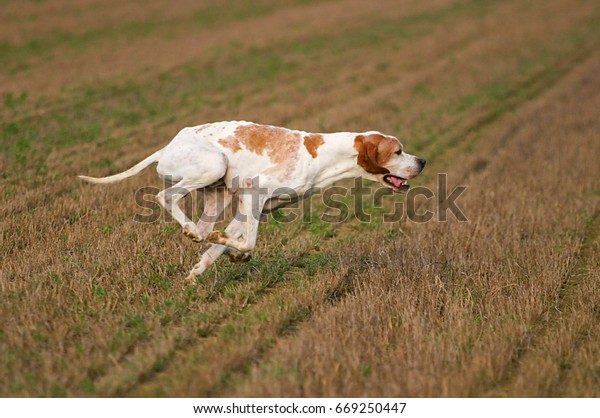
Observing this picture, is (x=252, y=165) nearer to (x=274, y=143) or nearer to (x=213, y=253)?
(x=274, y=143)

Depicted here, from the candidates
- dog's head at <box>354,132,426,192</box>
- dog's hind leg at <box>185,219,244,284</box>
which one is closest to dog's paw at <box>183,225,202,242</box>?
dog's hind leg at <box>185,219,244,284</box>

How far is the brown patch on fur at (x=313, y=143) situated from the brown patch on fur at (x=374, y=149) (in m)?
0.32

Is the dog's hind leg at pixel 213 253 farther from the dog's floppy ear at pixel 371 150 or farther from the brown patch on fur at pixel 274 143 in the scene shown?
the dog's floppy ear at pixel 371 150

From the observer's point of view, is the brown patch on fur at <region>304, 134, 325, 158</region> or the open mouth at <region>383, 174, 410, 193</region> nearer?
the brown patch on fur at <region>304, 134, 325, 158</region>

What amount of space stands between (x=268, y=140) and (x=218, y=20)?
25.2 meters

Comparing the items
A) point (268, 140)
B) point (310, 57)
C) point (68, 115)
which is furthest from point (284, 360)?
point (310, 57)

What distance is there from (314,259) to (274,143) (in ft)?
4.66

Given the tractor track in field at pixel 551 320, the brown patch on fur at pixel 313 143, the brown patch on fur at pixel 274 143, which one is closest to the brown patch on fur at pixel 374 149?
the brown patch on fur at pixel 313 143

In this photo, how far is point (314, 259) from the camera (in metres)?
7.30

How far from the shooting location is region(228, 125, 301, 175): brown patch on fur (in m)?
6.38

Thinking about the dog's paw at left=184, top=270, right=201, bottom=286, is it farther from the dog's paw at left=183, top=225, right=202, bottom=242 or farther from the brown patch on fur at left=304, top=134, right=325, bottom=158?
the brown patch on fur at left=304, top=134, right=325, bottom=158

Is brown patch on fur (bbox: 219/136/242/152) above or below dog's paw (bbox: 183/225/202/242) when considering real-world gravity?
above

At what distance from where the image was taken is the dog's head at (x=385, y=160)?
649cm

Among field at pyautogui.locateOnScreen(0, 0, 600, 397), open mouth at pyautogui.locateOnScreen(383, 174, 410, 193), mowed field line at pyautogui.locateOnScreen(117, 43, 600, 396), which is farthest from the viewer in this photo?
open mouth at pyautogui.locateOnScreen(383, 174, 410, 193)
